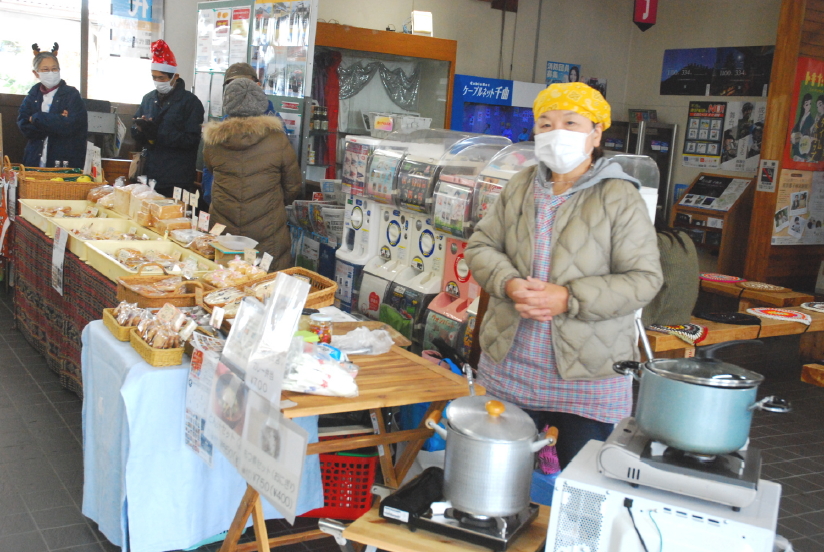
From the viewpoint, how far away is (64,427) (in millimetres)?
3840

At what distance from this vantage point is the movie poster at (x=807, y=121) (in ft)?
23.7

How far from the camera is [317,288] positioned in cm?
336

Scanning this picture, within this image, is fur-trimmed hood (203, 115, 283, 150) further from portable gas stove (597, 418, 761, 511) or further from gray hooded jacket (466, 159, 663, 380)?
portable gas stove (597, 418, 761, 511)

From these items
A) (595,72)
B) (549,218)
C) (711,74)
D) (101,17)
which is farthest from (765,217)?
(101,17)

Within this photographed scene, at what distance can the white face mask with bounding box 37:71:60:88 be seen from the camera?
21.7ft

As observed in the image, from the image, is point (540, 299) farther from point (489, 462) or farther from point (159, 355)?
point (159, 355)

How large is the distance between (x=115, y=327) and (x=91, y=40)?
6432mm

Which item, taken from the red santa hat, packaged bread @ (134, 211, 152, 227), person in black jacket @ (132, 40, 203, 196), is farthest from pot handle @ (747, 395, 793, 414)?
the red santa hat

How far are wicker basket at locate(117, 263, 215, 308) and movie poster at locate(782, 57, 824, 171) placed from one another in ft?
20.4

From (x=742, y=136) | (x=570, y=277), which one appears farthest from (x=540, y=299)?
(x=742, y=136)

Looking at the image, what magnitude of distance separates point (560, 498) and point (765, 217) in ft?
21.9

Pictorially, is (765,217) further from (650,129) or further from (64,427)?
(64,427)

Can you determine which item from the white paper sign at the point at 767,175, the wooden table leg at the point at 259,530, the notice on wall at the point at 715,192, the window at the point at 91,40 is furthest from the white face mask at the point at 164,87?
the notice on wall at the point at 715,192

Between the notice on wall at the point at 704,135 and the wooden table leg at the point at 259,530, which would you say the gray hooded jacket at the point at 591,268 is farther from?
the notice on wall at the point at 704,135
